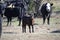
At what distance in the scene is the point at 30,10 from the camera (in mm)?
23906

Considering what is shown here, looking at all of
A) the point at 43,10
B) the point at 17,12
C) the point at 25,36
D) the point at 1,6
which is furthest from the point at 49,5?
the point at 25,36

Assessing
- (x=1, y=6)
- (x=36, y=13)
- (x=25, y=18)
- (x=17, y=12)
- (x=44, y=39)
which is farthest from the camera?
(x=36, y=13)

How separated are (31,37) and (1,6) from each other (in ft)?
33.7

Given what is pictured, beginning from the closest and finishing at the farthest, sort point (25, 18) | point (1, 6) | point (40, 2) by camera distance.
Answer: point (25, 18), point (1, 6), point (40, 2)

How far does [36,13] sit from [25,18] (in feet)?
30.7

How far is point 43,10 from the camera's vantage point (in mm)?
20266

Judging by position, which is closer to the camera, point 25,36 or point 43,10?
point 25,36

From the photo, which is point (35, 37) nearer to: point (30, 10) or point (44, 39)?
point (44, 39)

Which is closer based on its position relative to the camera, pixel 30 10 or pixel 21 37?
pixel 21 37

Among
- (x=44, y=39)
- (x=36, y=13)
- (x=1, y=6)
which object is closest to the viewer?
(x=44, y=39)

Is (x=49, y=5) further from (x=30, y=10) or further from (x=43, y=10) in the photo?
(x=30, y=10)

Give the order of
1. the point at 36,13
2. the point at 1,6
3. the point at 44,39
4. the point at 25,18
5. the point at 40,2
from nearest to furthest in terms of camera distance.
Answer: the point at 44,39 < the point at 25,18 < the point at 1,6 < the point at 36,13 < the point at 40,2

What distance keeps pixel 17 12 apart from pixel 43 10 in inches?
83.7

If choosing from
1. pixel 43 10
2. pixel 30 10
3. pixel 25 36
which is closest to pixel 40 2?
pixel 30 10
